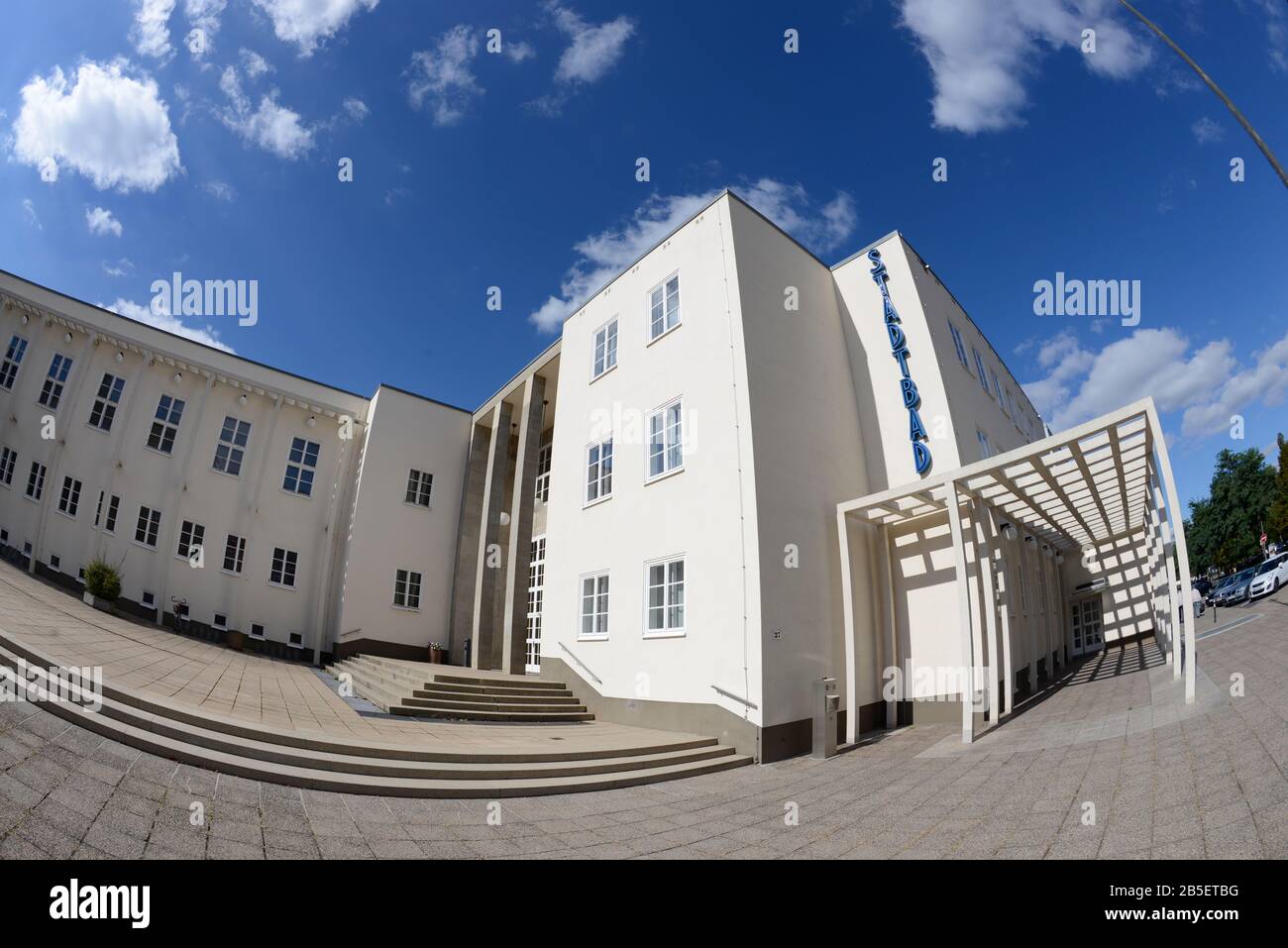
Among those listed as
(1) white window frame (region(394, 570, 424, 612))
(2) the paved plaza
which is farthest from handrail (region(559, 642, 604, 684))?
(1) white window frame (region(394, 570, 424, 612))

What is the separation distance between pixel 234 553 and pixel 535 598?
412 inches

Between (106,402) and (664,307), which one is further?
(106,402)

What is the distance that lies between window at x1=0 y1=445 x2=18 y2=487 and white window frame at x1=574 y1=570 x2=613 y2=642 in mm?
19493

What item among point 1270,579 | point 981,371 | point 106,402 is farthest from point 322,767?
point 1270,579

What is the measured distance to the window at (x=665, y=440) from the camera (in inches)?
475

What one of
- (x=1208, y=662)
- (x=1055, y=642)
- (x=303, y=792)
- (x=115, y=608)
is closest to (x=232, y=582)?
(x=115, y=608)

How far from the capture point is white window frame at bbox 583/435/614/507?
13.7m

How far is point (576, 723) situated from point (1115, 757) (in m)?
8.85

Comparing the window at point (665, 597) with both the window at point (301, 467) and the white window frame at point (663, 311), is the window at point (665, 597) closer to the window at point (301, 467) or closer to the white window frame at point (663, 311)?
the white window frame at point (663, 311)

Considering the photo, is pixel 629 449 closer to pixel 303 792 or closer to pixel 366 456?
pixel 303 792

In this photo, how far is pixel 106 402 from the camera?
1880 centimetres

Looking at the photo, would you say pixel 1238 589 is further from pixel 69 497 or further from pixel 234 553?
A: pixel 69 497

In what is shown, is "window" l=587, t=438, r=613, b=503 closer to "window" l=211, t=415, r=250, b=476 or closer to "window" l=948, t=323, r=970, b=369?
"window" l=948, t=323, r=970, b=369

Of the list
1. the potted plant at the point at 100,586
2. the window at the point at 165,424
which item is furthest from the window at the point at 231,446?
the potted plant at the point at 100,586
